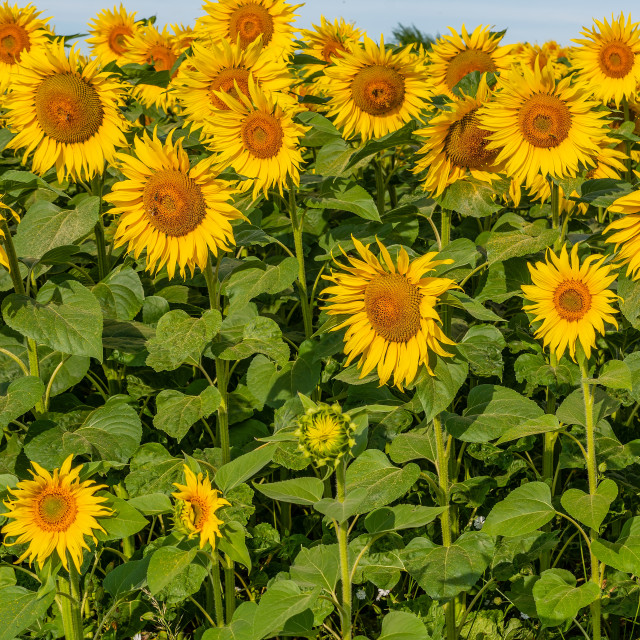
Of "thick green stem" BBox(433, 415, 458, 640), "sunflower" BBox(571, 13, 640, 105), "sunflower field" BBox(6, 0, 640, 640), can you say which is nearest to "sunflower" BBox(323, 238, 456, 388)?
"sunflower field" BBox(6, 0, 640, 640)

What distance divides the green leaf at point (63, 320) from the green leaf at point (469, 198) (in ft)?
4.10

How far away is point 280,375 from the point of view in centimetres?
299

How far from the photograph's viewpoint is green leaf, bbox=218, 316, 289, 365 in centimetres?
269

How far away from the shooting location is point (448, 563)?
2574mm

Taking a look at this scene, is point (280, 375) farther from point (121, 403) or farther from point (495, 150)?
point (495, 150)

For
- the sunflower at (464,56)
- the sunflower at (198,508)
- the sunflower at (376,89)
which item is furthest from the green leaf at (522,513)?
the sunflower at (464,56)

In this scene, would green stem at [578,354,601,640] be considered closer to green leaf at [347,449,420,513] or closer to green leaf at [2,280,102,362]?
green leaf at [347,449,420,513]

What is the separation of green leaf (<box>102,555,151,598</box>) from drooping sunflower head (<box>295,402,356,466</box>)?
0.96 m

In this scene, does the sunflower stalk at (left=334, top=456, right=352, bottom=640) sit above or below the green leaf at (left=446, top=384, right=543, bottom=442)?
below

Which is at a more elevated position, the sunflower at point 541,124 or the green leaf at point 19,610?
the sunflower at point 541,124

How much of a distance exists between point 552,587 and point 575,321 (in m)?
0.80

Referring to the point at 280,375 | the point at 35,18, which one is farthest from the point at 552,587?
the point at 35,18

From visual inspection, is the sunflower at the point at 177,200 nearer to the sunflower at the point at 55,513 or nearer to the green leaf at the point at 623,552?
the sunflower at the point at 55,513

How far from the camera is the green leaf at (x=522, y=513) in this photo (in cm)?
250
